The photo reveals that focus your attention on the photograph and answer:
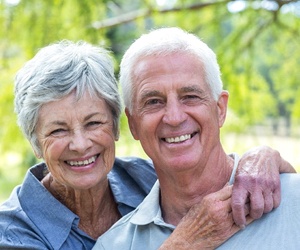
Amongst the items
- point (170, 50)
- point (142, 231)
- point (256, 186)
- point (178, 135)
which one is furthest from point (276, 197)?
point (170, 50)

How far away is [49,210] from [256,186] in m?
0.85

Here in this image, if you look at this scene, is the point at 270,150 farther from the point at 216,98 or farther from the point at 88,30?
the point at 88,30

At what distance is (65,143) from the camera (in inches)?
92.2

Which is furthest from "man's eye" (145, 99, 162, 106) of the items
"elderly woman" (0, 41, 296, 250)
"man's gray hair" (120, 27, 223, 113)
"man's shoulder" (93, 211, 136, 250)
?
"man's shoulder" (93, 211, 136, 250)

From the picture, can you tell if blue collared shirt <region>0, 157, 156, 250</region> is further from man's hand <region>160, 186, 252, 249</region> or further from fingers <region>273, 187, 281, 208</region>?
fingers <region>273, 187, 281, 208</region>

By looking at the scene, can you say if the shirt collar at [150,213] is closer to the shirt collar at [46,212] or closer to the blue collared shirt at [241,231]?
the blue collared shirt at [241,231]

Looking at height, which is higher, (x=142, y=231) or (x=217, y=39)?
(x=217, y=39)

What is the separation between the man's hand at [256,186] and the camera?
2.03 meters

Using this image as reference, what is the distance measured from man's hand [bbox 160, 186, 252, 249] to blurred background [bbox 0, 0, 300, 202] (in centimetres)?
115

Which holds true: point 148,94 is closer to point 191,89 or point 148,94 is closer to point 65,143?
point 191,89

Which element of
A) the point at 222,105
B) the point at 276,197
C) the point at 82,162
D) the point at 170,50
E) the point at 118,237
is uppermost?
the point at 170,50

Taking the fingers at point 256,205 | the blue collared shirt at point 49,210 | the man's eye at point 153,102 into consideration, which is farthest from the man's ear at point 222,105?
the blue collared shirt at point 49,210

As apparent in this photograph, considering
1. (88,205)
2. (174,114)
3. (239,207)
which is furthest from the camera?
(88,205)

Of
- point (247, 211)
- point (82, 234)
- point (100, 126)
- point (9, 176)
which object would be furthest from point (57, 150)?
point (9, 176)
